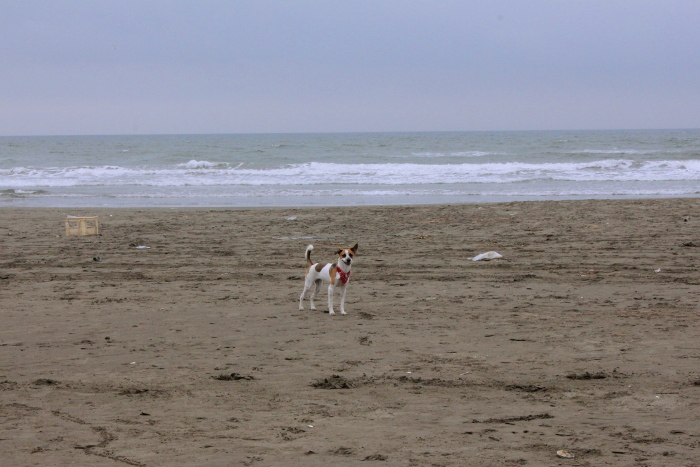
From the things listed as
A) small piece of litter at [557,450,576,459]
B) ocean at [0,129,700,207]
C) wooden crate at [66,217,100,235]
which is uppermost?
ocean at [0,129,700,207]

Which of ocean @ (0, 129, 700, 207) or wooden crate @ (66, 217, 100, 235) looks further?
ocean @ (0, 129, 700, 207)

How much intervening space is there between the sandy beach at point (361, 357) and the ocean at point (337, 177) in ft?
38.2

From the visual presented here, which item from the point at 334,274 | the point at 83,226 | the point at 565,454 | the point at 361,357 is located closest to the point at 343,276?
the point at 334,274

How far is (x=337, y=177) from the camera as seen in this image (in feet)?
114

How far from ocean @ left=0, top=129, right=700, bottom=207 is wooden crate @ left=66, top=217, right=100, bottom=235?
7.60 meters

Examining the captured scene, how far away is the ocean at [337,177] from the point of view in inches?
957

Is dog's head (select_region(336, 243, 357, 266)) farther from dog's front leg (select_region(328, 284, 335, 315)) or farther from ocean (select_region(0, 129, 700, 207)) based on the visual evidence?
ocean (select_region(0, 129, 700, 207))

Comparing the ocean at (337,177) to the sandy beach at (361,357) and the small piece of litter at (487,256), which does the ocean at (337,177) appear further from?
the sandy beach at (361,357)

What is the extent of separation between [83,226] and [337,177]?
21.2 meters

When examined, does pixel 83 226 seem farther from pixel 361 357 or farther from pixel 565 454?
pixel 565 454

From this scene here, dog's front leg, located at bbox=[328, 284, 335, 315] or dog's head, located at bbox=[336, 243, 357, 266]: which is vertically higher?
dog's head, located at bbox=[336, 243, 357, 266]

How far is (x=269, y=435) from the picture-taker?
168 inches

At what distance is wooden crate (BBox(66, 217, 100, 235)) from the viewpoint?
1410 centimetres

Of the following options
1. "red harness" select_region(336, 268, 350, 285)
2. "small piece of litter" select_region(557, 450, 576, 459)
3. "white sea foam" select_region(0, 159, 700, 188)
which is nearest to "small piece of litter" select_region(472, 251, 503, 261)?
"red harness" select_region(336, 268, 350, 285)
